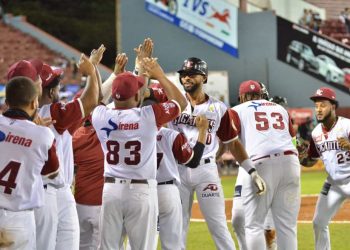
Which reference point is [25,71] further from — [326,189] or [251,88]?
[326,189]

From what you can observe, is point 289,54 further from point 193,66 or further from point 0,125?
point 0,125

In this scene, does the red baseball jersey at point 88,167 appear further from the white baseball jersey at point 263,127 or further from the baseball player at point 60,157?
the white baseball jersey at point 263,127

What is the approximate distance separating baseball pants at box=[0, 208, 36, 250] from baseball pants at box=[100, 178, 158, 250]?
1078 mm

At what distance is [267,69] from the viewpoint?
93.2 feet

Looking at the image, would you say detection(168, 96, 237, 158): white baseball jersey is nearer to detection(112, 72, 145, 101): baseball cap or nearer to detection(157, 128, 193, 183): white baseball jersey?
detection(157, 128, 193, 183): white baseball jersey

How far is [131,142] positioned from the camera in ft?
19.1

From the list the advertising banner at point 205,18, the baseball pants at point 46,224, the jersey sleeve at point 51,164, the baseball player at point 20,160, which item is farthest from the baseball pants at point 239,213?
the advertising banner at point 205,18

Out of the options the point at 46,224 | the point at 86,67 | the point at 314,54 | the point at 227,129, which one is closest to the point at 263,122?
the point at 227,129

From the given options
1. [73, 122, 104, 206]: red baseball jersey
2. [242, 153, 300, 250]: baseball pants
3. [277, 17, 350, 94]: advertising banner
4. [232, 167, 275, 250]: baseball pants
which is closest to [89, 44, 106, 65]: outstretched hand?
[73, 122, 104, 206]: red baseball jersey

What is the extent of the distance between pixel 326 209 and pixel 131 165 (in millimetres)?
3054

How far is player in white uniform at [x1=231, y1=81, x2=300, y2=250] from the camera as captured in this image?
292 inches

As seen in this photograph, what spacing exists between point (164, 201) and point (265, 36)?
22497 millimetres

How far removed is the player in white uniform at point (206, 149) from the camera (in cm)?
733

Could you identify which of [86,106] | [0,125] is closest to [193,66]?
[86,106]
